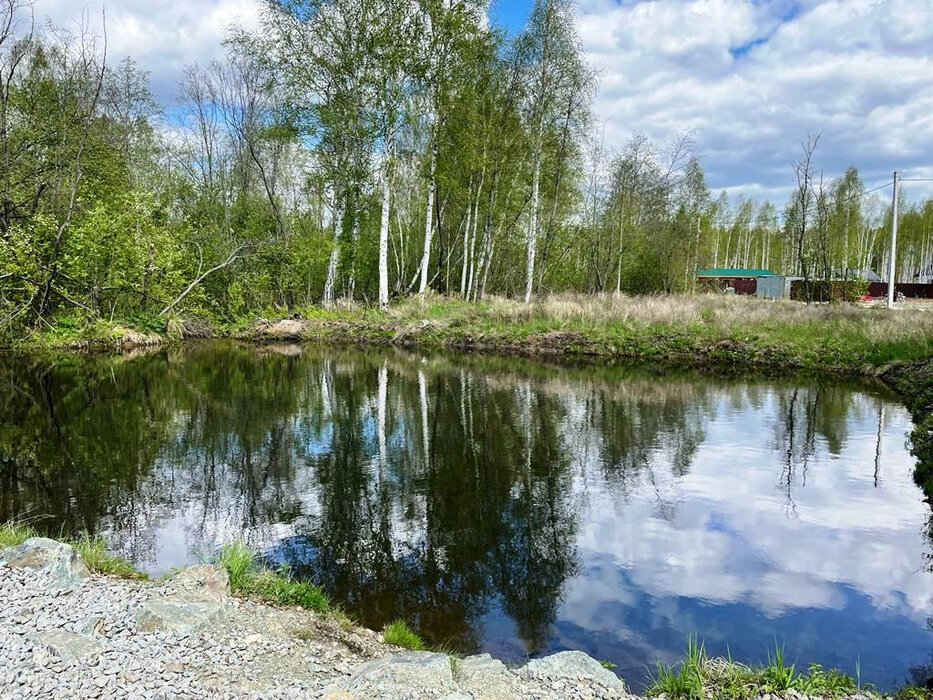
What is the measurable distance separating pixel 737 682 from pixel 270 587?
3.40 meters

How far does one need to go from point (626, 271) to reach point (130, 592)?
39.2 metres

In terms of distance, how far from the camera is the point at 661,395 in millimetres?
14492

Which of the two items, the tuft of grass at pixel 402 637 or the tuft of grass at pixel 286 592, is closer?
the tuft of grass at pixel 402 637

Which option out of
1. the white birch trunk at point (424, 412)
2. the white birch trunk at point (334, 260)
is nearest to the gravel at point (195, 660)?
the white birch trunk at point (424, 412)

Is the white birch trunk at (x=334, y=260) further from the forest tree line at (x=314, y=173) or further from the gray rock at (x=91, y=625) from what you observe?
the gray rock at (x=91, y=625)

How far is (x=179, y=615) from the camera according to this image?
401 centimetres

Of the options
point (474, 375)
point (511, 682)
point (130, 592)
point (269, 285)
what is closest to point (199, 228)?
point (269, 285)

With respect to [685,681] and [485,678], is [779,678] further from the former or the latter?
[485,678]

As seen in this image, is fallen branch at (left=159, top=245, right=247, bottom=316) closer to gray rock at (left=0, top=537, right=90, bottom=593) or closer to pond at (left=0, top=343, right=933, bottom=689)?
pond at (left=0, top=343, right=933, bottom=689)

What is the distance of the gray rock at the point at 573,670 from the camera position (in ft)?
12.3

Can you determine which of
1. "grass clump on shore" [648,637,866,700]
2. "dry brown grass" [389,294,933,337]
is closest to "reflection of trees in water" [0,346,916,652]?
"grass clump on shore" [648,637,866,700]

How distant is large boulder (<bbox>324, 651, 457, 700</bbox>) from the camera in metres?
3.38

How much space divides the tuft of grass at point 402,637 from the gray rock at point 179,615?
114cm

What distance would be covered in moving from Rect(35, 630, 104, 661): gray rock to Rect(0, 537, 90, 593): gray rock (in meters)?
0.76
